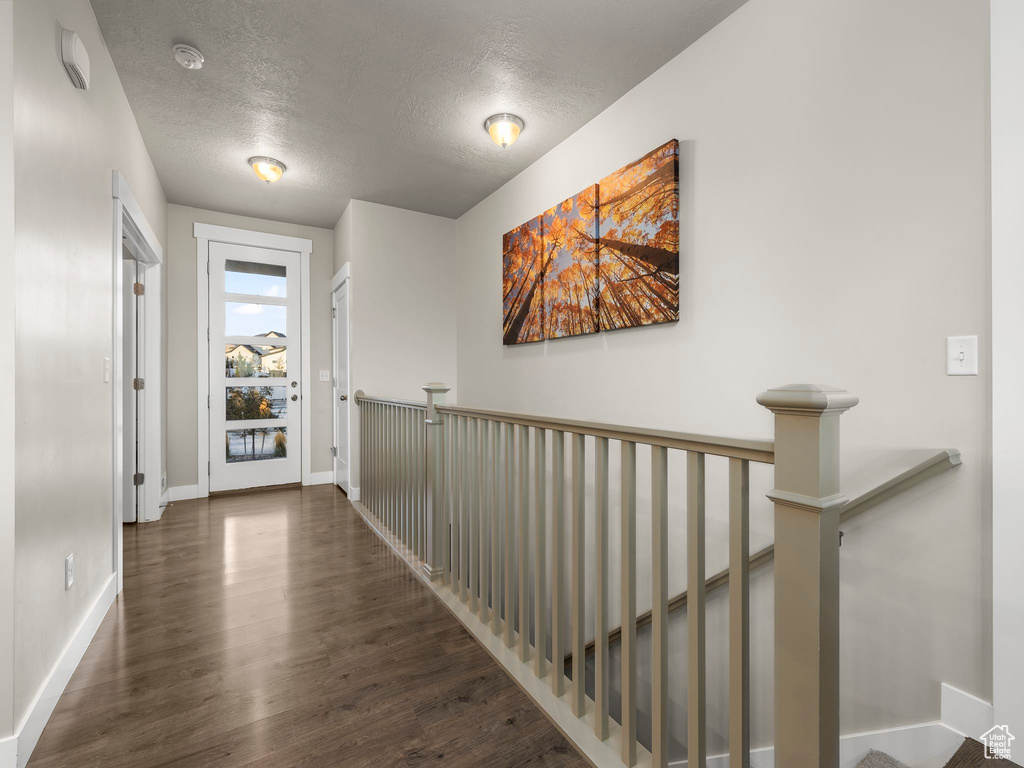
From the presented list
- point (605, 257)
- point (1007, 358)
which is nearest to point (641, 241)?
point (605, 257)

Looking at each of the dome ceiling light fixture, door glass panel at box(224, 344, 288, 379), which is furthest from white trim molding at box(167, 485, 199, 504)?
the dome ceiling light fixture

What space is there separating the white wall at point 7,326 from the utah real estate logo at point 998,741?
2.57 meters

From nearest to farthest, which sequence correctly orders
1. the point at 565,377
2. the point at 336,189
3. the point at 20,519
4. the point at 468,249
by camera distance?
the point at 20,519, the point at 565,377, the point at 336,189, the point at 468,249

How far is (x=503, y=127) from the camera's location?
2861 millimetres

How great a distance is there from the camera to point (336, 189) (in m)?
3.93

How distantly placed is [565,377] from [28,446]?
2488mm

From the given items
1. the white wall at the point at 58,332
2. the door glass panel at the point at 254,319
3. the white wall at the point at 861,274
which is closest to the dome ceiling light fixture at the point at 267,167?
the white wall at the point at 58,332

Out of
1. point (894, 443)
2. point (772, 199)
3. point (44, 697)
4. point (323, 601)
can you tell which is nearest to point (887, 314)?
point (894, 443)

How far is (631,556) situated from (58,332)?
6.53 ft

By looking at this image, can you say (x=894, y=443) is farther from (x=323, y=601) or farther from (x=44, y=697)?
(x=44, y=697)

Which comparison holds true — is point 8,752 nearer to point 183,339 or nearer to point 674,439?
point 674,439

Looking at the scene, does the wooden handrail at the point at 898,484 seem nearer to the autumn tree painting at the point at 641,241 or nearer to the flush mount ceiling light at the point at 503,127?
the autumn tree painting at the point at 641,241

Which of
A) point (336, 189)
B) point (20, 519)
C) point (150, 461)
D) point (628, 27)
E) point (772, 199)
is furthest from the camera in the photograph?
point (336, 189)

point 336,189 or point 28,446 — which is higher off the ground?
point 336,189
